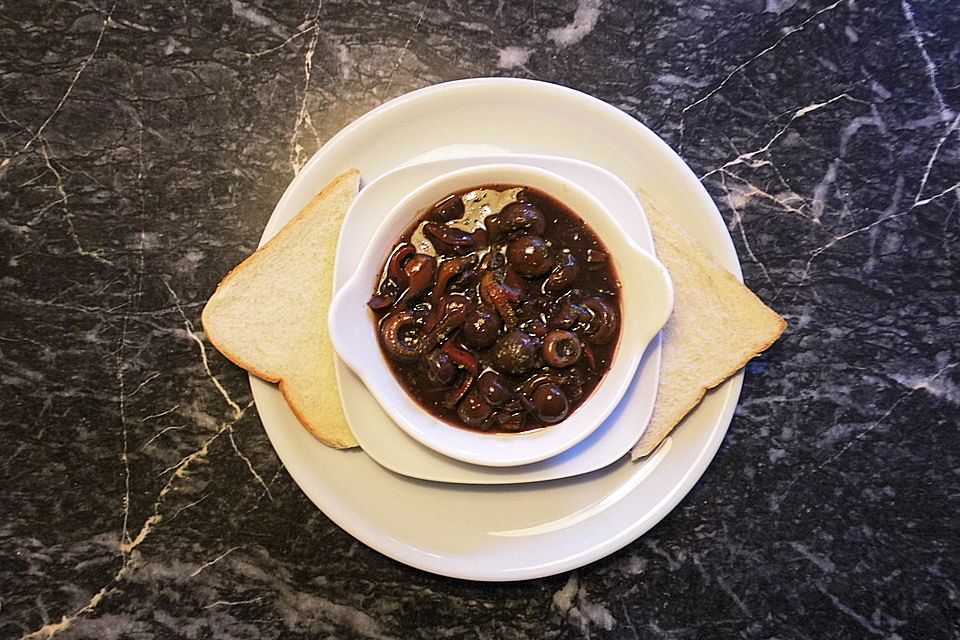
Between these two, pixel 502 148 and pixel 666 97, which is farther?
pixel 666 97

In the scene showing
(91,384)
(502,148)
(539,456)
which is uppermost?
(502,148)

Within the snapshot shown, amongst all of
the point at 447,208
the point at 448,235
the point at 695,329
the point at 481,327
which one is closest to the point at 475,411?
the point at 481,327

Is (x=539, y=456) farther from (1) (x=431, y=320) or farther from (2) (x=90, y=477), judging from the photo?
(2) (x=90, y=477)

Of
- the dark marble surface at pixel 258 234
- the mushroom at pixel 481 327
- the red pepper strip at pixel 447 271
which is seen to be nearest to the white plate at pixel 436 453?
the red pepper strip at pixel 447 271

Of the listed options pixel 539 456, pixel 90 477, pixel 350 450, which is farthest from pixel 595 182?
pixel 90 477

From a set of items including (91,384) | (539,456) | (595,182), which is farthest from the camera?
(91,384)

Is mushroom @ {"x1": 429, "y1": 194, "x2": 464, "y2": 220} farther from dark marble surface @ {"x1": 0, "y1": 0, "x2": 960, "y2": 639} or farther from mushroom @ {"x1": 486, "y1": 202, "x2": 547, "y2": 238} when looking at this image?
dark marble surface @ {"x1": 0, "y1": 0, "x2": 960, "y2": 639}

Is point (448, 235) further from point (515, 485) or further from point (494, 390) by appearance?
point (515, 485)
